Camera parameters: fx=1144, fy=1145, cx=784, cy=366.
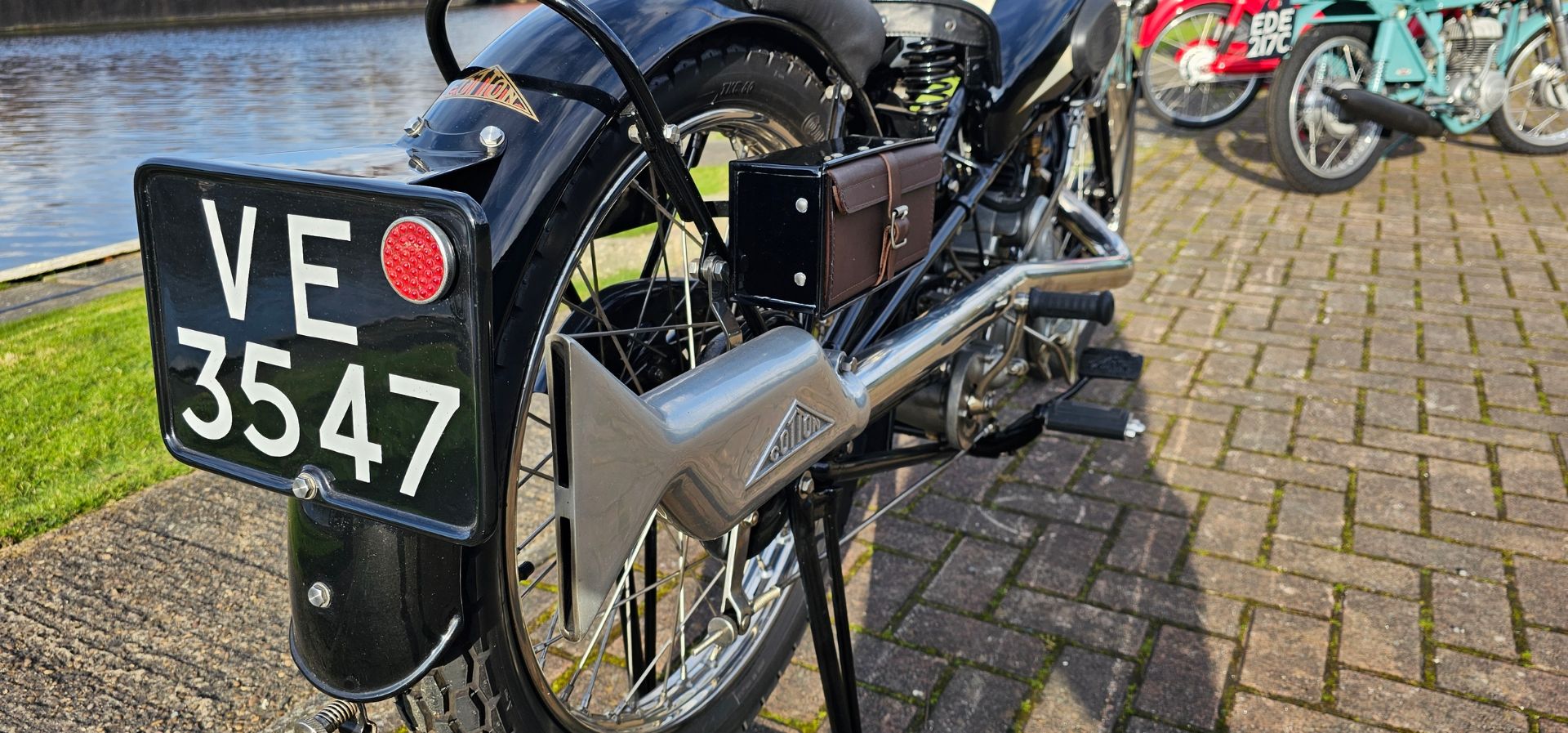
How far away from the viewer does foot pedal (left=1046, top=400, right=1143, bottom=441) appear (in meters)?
2.42

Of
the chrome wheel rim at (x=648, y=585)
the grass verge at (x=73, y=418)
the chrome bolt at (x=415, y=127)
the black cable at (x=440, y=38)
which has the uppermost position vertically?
the black cable at (x=440, y=38)

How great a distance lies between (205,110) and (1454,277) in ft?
21.0

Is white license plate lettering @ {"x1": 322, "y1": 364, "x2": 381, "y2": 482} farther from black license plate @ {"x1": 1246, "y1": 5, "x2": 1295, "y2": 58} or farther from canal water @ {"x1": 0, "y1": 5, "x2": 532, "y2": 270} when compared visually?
black license plate @ {"x1": 1246, "y1": 5, "x2": 1295, "y2": 58}

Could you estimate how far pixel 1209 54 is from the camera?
7277 millimetres

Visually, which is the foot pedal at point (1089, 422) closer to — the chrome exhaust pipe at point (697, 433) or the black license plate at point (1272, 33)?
the chrome exhaust pipe at point (697, 433)

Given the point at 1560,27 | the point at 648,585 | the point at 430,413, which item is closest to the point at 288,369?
the point at 430,413

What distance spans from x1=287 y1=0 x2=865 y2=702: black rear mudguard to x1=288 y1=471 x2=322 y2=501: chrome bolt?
0.35 ft

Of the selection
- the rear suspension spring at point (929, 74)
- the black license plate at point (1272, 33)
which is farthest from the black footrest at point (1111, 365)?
the black license plate at point (1272, 33)

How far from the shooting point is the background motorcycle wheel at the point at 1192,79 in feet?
24.1

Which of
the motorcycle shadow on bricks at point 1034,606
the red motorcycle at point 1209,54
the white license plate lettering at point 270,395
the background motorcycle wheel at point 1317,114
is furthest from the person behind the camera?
the red motorcycle at point 1209,54

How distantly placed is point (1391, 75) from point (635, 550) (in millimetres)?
6215

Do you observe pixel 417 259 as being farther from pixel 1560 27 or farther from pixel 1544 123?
pixel 1544 123

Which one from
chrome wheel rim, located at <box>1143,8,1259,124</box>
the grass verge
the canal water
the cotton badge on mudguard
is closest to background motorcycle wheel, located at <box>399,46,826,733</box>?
the cotton badge on mudguard

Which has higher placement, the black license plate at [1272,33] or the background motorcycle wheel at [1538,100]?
the black license plate at [1272,33]
